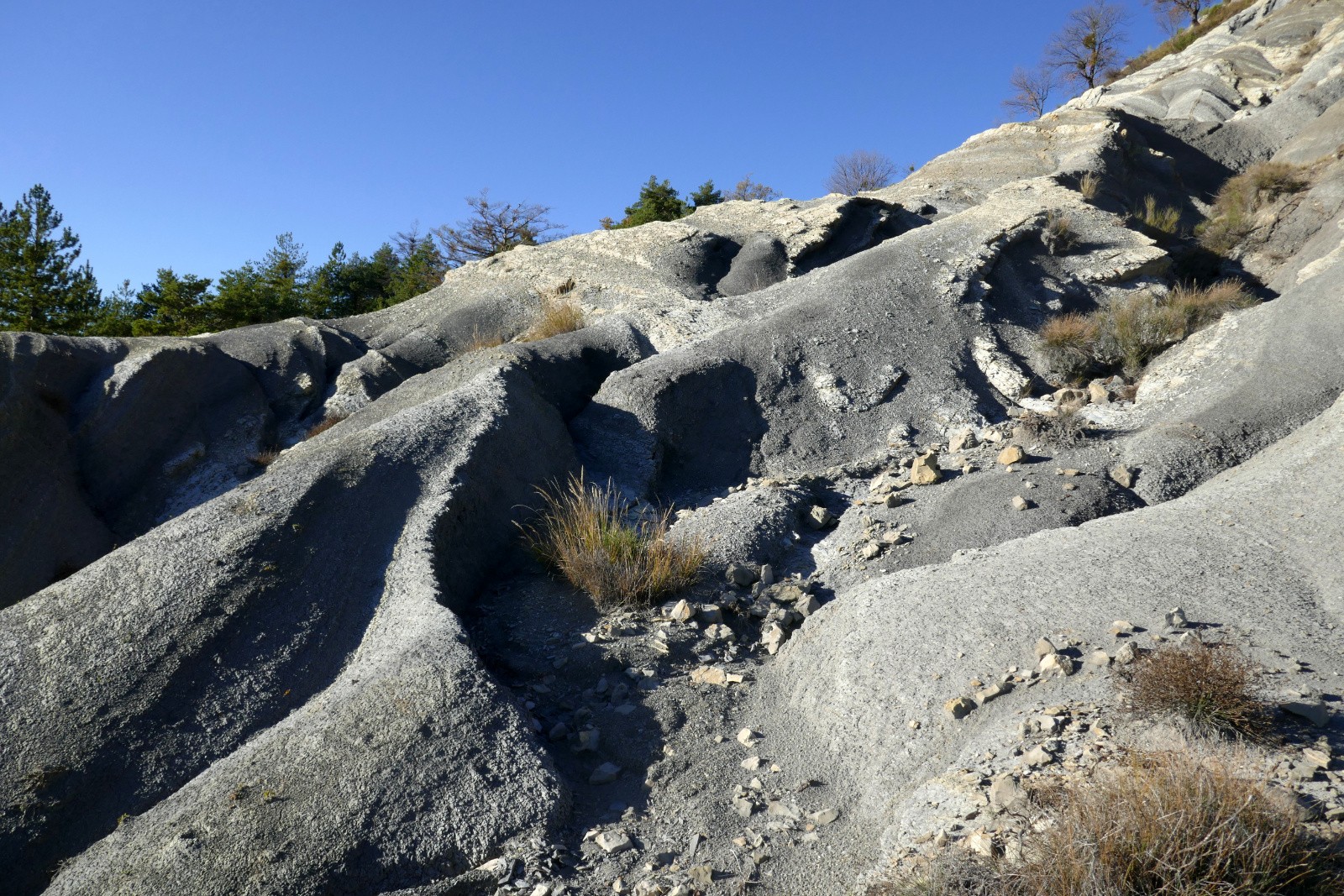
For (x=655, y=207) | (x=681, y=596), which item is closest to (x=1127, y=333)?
(x=681, y=596)

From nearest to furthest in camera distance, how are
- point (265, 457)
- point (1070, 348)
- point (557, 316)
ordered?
point (1070, 348)
point (265, 457)
point (557, 316)

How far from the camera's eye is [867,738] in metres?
4.26

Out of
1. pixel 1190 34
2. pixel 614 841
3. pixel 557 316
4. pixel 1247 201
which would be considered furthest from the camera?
pixel 1190 34

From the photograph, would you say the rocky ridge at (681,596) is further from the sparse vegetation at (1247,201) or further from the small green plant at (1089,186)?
the small green plant at (1089,186)

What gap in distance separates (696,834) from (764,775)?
0.56 meters

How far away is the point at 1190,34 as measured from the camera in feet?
100

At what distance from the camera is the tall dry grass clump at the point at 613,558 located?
20.1ft

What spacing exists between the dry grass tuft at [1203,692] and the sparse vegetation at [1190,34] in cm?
3320

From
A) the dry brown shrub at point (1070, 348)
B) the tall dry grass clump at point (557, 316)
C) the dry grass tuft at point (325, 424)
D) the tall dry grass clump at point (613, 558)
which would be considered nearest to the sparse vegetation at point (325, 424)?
the dry grass tuft at point (325, 424)

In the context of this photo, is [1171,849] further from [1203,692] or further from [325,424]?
[325,424]

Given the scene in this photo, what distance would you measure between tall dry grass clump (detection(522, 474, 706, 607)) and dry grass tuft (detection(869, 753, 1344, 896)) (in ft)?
11.2

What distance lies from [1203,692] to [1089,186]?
44.7 feet

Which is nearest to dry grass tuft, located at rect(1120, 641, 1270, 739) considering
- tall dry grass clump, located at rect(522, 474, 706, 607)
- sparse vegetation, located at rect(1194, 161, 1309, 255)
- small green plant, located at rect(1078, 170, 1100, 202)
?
tall dry grass clump, located at rect(522, 474, 706, 607)

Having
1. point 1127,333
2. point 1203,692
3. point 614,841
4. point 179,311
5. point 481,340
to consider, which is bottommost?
point 614,841
